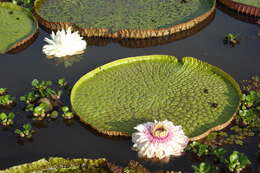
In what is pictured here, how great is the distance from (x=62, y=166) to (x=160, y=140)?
109 centimetres

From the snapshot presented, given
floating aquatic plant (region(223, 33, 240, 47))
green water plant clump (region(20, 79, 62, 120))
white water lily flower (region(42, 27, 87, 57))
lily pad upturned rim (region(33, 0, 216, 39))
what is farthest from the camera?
lily pad upturned rim (region(33, 0, 216, 39))

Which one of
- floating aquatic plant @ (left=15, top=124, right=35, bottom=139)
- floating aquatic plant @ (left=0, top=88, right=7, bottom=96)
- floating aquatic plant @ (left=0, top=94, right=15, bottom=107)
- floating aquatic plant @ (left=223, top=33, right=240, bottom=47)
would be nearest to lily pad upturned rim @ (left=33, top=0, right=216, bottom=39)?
floating aquatic plant @ (left=223, top=33, right=240, bottom=47)

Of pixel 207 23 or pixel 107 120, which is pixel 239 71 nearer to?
pixel 207 23

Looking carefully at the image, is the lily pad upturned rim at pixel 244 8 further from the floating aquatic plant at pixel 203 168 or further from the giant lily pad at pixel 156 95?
the floating aquatic plant at pixel 203 168

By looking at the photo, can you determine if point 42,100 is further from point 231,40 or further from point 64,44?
point 231,40

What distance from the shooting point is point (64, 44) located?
5.78 meters

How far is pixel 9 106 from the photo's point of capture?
5047 millimetres

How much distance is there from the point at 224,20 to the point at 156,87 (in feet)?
8.15

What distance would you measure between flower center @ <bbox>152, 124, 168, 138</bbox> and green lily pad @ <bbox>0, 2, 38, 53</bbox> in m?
3.21

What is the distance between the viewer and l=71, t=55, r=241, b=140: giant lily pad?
4.45 meters

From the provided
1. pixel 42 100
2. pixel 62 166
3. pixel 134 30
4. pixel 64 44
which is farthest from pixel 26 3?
pixel 62 166

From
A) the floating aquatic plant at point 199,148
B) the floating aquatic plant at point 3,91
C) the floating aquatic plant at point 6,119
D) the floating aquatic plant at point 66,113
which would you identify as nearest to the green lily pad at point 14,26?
the floating aquatic plant at point 3,91

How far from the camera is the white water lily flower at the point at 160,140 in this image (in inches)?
156

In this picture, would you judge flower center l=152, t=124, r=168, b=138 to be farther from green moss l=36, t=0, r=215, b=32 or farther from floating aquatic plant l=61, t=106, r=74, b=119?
green moss l=36, t=0, r=215, b=32
